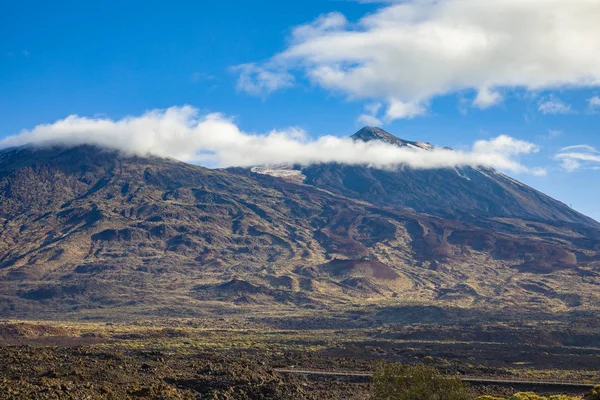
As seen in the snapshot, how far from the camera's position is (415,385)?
33844mm

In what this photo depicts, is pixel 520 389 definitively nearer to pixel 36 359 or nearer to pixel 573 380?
pixel 573 380

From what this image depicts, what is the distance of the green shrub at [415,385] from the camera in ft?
109

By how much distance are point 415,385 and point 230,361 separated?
23.6 metres

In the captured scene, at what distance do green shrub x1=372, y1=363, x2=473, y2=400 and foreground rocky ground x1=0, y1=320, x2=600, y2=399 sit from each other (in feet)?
21.6

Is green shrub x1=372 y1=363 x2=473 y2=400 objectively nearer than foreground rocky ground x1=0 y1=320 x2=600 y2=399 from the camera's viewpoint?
Yes

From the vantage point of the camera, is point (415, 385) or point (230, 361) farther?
point (230, 361)

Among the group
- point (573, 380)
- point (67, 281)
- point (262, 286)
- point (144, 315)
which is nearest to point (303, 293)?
point (262, 286)

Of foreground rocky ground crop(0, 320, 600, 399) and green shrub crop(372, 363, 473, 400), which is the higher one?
green shrub crop(372, 363, 473, 400)

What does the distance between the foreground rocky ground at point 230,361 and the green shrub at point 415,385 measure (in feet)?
21.6

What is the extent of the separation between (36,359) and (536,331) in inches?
2958

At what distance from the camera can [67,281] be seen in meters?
170

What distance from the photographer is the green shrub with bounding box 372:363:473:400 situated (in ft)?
109

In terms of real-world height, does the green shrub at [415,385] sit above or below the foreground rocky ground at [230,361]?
above

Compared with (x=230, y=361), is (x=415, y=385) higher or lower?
higher
